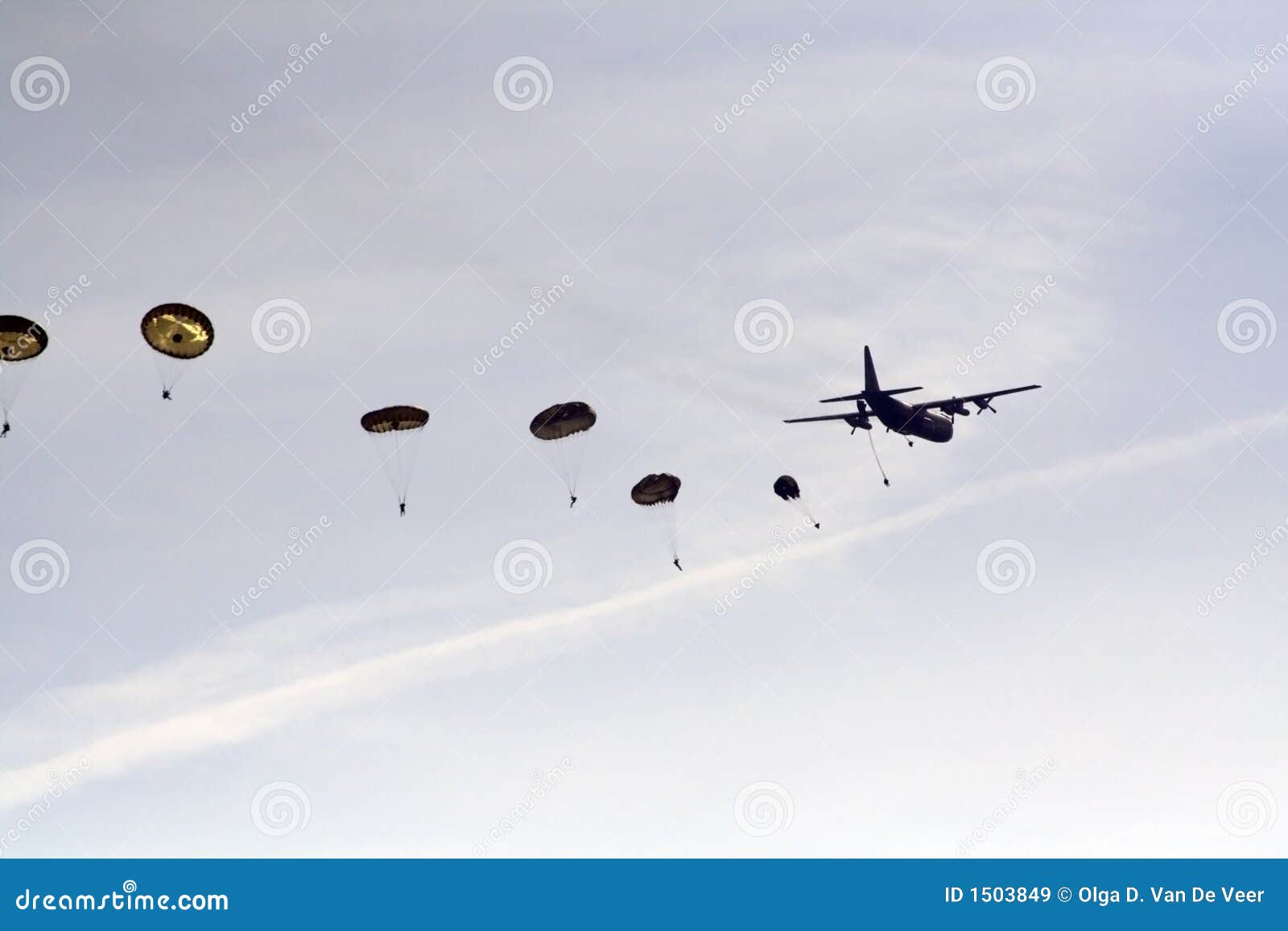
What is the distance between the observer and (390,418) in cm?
7975

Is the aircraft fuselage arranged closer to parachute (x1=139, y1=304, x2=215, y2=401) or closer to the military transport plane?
the military transport plane

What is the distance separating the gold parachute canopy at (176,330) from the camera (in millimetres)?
74562

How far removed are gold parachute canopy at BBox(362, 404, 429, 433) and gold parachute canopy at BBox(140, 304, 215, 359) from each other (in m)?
12.0

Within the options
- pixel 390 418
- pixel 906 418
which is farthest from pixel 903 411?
pixel 390 418

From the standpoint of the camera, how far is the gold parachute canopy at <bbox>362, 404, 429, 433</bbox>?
7969cm

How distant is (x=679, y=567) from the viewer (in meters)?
82.7

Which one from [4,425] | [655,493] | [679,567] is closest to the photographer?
[4,425]

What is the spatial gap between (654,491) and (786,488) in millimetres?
10991

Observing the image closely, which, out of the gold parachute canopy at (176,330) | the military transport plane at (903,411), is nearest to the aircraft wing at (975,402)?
the military transport plane at (903,411)
